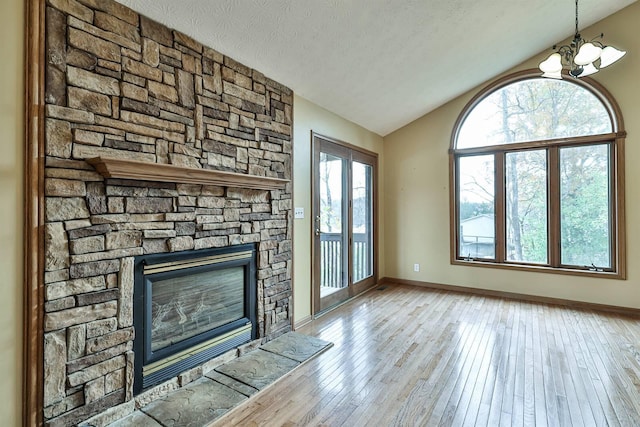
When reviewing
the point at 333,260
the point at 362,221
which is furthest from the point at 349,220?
the point at 333,260

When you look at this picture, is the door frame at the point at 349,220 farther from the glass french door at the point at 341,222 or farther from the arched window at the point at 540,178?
the arched window at the point at 540,178

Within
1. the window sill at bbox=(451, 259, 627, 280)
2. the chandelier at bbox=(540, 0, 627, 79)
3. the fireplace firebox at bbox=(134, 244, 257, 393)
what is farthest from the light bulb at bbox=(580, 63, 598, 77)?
the fireplace firebox at bbox=(134, 244, 257, 393)

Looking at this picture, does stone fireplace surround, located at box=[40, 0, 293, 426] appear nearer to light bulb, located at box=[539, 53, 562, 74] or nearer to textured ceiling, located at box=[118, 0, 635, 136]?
textured ceiling, located at box=[118, 0, 635, 136]

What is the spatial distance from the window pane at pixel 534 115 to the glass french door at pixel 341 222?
5.42 feet

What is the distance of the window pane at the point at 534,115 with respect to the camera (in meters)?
4.20

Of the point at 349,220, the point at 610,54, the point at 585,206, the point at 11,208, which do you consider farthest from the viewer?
Result: the point at 349,220

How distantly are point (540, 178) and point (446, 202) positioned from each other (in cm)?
126

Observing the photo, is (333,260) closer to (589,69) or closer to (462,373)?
(462,373)

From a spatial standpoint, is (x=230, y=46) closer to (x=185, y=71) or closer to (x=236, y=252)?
(x=185, y=71)

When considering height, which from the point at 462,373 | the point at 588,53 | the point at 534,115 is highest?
the point at 588,53

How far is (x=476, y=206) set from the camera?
4.93 meters

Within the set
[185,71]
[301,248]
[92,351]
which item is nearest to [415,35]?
[185,71]

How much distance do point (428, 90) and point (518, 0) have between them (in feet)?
4.62

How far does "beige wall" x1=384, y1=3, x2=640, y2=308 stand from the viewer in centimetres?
394
